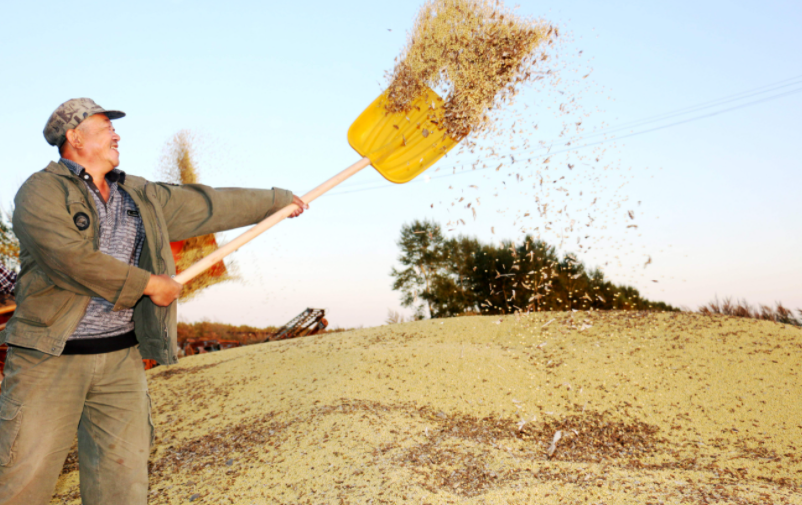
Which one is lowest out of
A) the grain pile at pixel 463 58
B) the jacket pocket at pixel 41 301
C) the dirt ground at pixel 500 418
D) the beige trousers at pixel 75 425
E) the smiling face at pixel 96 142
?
the dirt ground at pixel 500 418

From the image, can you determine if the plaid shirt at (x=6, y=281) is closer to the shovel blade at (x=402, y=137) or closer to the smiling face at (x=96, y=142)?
the smiling face at (x=96, y=142)

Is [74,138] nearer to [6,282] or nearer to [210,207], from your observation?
[210,207]

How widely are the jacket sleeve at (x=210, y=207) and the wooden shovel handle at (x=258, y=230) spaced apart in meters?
0.09

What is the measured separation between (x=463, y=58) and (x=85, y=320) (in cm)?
294

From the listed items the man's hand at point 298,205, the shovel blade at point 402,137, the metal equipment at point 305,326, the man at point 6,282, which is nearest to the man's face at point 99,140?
the man's hand at point 298,205

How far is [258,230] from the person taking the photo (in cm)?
271

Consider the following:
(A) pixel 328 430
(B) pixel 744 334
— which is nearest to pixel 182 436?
(A) pixel 328 430

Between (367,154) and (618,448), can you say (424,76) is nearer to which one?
(367,154)

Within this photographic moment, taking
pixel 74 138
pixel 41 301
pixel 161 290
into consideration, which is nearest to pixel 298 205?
pixel 161 290

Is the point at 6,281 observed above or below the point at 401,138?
below

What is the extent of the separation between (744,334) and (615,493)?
432 cm

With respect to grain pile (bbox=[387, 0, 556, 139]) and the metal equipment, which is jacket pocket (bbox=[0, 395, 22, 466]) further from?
the metal equipment

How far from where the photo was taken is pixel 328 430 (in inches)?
161

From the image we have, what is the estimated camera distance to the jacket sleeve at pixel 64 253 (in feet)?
6.90
